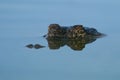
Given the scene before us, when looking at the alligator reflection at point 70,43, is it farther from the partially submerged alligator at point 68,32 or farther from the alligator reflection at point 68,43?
the partially submerged alligator at point 68,32

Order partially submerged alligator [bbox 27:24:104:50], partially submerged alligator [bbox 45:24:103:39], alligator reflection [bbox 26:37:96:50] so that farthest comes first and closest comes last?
partially submerged alligator [bbox 45:24:103:39] → partially submerged alligator [bbox 27:24:104:50] → alligator reflection [bbox 26:37:96:50]

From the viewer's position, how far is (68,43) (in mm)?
18094

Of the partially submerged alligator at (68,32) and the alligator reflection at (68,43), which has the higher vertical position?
the partially submerged alligator at (68,32)

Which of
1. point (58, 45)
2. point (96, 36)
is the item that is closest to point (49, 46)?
point (58, 45)

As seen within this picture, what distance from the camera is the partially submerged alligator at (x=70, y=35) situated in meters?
18.3

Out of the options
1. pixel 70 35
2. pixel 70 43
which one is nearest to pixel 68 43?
pixel 70 43

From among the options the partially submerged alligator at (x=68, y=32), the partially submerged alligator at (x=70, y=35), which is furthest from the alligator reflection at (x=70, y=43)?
the partially submerged alligator at (x=68, y=32)

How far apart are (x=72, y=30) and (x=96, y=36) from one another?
74 cm

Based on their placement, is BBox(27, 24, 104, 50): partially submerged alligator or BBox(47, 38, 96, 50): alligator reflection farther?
BBox(27, 24, 104, 50): partially submerged alligator

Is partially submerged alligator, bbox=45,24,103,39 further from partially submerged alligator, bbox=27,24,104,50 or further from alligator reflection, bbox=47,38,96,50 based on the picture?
alligator reflection, bbox=47,38,96,50

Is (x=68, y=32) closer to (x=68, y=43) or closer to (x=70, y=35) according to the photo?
(x=70, y=35)

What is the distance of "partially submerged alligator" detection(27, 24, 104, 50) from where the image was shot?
18.3 m

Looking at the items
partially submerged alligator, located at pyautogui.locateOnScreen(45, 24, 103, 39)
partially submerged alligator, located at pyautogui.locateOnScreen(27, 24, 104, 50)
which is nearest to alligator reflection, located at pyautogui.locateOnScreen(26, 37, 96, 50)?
partially submerged alligator, located at pyautogui.locateOnScreen(27, 24, 104, 50)

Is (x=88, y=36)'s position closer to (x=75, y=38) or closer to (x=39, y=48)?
(x=75, y=38)
